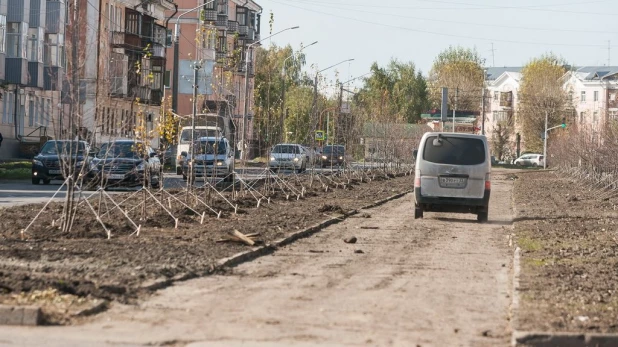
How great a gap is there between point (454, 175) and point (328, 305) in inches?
593

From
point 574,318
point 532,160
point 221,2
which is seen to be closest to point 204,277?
point 574,318

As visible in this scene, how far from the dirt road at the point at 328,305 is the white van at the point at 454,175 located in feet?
25.7

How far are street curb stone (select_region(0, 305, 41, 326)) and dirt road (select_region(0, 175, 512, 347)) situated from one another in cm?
19

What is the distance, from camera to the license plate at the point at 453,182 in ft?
86.8

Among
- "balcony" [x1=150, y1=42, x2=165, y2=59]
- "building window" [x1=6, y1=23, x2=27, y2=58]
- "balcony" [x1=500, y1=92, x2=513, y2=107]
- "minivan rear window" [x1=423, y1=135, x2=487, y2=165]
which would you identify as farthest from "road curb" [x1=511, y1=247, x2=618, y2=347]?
"balcony" [x1=500, y1=92, x2=513, y2=107]

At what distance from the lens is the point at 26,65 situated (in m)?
57.6

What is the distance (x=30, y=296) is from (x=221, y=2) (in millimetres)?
80274

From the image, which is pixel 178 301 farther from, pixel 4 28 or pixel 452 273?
pixel 4 28

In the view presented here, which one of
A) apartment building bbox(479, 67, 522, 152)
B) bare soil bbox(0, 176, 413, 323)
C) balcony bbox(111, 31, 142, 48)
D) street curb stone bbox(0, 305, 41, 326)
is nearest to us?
street curb stone bbox(0, 305, 41, 326)

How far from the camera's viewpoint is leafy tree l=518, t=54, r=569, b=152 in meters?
129

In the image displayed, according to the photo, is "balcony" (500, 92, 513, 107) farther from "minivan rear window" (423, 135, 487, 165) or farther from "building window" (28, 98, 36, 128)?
"minivan rear window" (423, 135, 487, 165)

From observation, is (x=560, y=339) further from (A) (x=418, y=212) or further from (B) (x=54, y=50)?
(B) (x=54, y=50)

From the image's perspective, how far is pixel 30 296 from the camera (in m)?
11.4

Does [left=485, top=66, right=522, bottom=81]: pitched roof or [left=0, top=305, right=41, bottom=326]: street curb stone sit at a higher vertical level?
[left=485, top=66, right=522, bottom=81]: pitched roof
